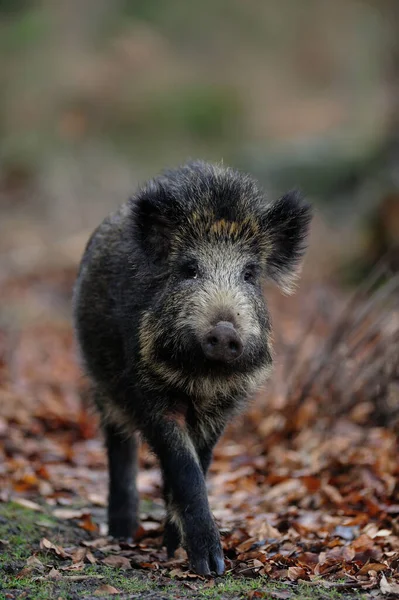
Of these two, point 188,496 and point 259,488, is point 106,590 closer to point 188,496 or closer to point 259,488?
point 188,496

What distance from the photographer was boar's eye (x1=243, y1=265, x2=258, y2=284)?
498 centimetres

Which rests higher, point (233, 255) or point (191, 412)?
point (233, 255)

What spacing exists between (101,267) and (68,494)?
1.94 meters

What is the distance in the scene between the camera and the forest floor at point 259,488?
171 inches

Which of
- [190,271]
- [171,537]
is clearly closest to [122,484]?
[171,537]

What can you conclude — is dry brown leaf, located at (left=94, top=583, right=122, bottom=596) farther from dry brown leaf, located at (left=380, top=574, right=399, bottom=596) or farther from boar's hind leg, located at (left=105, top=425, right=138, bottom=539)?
boar's hind leg, located at (left=105, top=425, right=138, bottom=539)

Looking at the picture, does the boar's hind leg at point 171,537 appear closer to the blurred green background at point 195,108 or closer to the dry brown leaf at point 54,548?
the dry brown leaf at point 54,548

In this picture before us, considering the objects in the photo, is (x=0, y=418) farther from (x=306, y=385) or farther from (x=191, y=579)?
(x=191, y=579)

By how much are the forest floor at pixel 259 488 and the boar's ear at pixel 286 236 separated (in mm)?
1477

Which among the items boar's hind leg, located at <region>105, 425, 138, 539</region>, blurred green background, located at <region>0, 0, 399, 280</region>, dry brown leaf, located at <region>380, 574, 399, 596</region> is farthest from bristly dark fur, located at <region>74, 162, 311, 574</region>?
blurred green background, located at <region>0, 0, 399, 280</region>

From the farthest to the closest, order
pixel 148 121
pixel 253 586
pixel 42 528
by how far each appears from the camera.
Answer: pixel 148 121
pixel 42 528
pixel 253 586

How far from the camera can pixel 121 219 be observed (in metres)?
5.77

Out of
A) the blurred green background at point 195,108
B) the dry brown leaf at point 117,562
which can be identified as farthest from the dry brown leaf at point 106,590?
the blurred green background at point 195,108

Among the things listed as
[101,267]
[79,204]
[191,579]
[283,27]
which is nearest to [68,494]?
[101,267]
